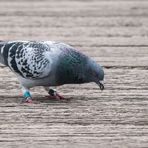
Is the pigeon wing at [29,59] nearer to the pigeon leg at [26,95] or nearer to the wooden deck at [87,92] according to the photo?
the pigeon leg at [26,95]

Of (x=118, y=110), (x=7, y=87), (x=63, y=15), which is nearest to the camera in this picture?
(x=118, y=110)

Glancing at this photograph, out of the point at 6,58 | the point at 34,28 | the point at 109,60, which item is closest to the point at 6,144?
the point at 6,58

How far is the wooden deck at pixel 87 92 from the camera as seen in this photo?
5.09 metres

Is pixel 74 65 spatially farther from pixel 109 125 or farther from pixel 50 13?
pixel 50 13

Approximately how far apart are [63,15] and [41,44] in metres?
5.63

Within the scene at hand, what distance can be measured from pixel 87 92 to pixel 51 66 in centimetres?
65

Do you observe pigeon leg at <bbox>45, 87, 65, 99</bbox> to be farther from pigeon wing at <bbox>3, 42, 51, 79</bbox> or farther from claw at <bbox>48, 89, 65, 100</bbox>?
pigeon wing at <bbox>3, 42, 51, 79</bbox>

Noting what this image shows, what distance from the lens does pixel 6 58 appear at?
6.55 metres

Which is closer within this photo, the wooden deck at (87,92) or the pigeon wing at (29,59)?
the wooden deck at (87,92)

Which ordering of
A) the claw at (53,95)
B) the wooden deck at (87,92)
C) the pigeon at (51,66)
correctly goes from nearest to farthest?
the wooden deck at (87,92)
the pigeon at (51,66)
the claw at (53,95)

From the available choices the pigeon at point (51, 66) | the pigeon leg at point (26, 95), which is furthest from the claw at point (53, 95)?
the pigeon leg at point (26, 95)

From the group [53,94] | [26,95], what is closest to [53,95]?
[53,94]

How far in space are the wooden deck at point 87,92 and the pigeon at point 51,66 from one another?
0.51ft

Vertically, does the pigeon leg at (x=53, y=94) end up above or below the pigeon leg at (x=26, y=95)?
below
